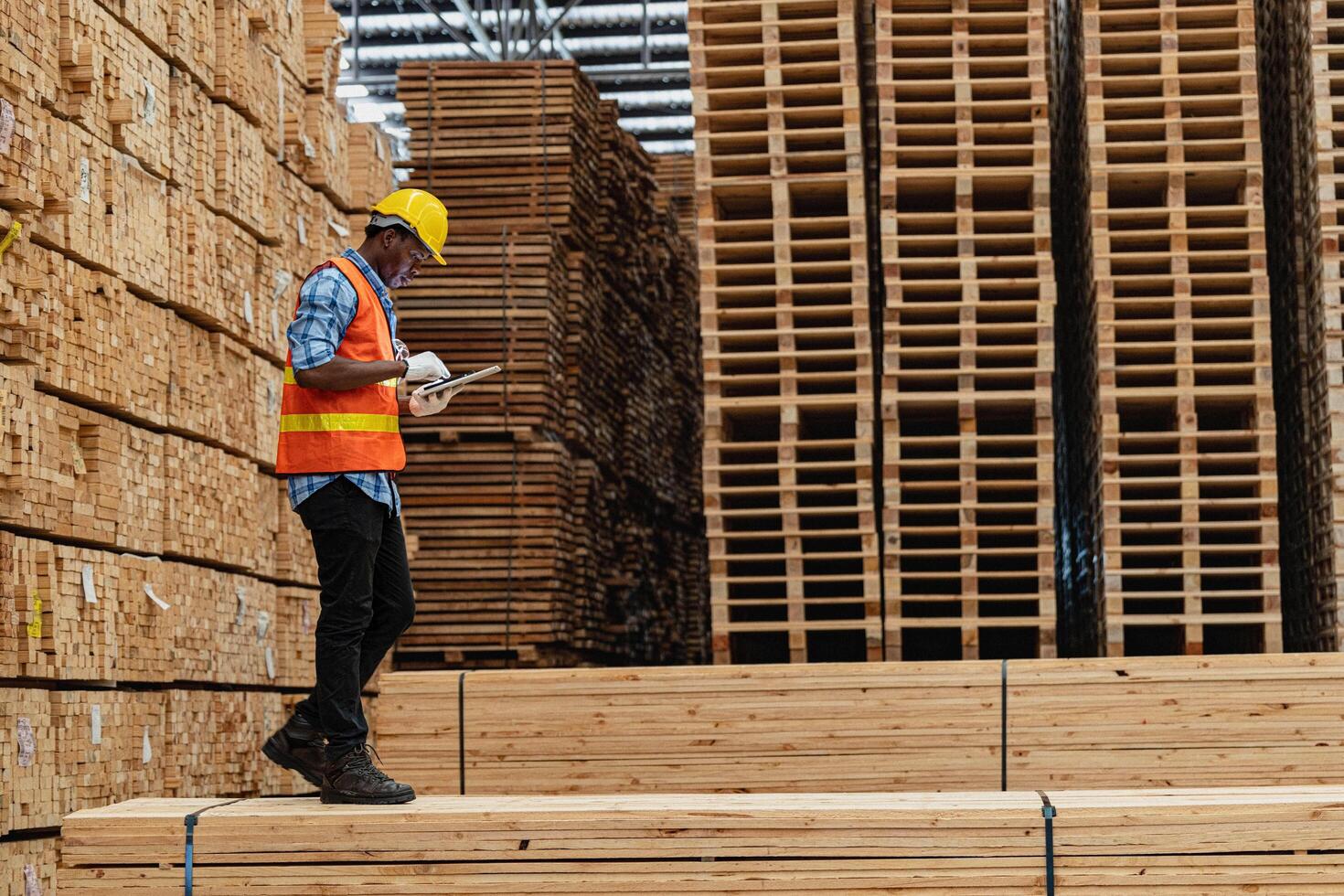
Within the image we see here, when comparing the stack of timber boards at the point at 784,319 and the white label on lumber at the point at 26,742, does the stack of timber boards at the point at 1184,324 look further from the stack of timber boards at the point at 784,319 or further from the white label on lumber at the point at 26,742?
the white label on lumber at the point at 26,742

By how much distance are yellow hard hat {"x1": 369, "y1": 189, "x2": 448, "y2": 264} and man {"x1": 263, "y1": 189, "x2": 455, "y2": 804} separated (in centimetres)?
17

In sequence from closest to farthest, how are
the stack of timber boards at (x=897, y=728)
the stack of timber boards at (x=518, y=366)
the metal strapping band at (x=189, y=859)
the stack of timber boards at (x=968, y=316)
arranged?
the metal strapping band at (x=189, y=859) < the stack of timber boards at (x=897, y=728) < the stack of timber boards at (x=968, y=316) < the stack of timber boards at (x=518, y=366)

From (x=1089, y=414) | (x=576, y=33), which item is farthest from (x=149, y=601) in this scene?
(x=576, y=33)

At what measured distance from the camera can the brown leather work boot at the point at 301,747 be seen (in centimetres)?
481

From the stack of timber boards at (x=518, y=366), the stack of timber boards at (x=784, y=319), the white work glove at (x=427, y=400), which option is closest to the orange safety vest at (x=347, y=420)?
the white work glove at (x=427, y=400)

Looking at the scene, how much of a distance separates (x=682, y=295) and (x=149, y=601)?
8.35m

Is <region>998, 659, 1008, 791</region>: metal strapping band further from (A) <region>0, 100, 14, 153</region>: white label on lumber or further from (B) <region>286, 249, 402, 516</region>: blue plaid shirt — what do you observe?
(A) <region>0, 100, 14, 153</region>: white label on lumber

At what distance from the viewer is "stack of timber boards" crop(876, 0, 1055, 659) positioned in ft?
23.8

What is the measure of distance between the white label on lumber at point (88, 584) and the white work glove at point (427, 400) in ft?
5.59

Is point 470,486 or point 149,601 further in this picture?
point 470,486

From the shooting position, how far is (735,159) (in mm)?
7711

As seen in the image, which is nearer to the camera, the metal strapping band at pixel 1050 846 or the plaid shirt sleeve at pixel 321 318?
the metal strapping band at pixel 1050 846

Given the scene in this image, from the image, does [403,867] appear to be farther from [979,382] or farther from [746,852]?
[979,382]

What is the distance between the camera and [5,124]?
207 inches
